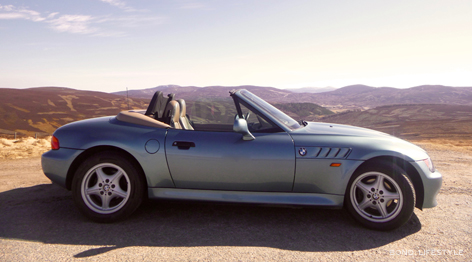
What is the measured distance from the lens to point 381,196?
3.23 meters

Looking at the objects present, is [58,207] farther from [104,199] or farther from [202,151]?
[202,151]

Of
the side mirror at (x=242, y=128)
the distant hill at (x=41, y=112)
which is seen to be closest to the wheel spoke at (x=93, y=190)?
the side mirror at (x=242, y=128)

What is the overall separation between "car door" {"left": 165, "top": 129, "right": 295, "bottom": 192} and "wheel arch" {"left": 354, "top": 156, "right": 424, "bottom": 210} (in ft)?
2.73

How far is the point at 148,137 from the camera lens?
3.38 meters

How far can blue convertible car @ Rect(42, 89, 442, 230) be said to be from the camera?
10.5 ft

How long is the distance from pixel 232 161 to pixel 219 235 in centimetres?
74

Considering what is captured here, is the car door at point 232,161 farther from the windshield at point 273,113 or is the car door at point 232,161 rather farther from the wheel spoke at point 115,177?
the wheel spoke at point 115,177

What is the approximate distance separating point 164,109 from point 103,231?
1.60m

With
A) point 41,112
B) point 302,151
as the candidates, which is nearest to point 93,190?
point 302,151

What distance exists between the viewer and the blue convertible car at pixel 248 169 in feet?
10.5

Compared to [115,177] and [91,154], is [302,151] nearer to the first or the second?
[115,177]

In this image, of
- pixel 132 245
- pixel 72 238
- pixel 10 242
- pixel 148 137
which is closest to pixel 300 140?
pixel 148 137

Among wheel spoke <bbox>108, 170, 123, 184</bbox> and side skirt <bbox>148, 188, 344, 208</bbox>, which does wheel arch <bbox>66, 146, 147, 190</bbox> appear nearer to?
wheel spoke <bbox>108, 170, 123, 184</bbox>

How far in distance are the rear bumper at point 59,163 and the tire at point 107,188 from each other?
18 centimetres
